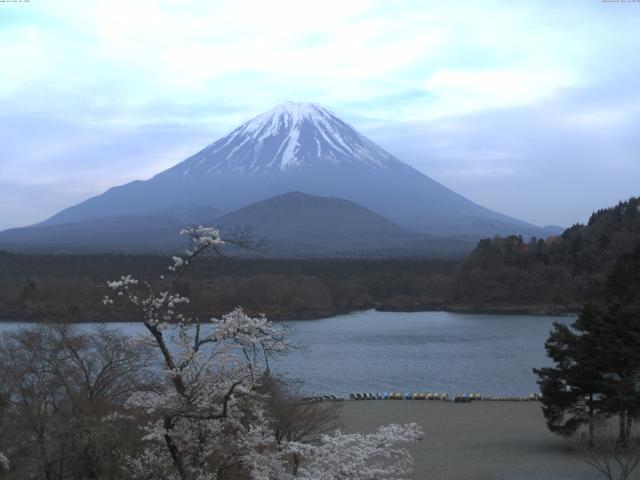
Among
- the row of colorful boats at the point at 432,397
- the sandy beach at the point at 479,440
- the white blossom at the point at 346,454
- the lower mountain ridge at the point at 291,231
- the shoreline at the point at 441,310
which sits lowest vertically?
the row of colorful boats at the point at 432,397

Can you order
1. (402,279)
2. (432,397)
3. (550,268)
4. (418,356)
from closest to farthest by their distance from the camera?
(432,397)
(418,356)
(550,268)
(402,279)

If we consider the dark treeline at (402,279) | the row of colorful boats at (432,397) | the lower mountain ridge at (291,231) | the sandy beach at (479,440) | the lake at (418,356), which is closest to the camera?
the sandy beach at (479,440)

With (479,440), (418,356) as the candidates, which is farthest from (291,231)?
(479,440)

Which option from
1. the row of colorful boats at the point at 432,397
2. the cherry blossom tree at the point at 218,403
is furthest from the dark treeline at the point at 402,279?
the cherry blossom tree at the point at 218,403

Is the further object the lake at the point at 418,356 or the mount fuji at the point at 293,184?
the mount fuji at the point at 293,184

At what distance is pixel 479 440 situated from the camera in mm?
11258

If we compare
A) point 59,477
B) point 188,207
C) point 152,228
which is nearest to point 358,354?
point 59,477

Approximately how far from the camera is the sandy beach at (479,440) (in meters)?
9.22

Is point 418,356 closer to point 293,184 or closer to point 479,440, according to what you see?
point 479,440

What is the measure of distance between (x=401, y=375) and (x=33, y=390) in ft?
41.1

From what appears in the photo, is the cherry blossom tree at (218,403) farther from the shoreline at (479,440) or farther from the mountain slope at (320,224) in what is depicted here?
the mountain slope at (320,224)

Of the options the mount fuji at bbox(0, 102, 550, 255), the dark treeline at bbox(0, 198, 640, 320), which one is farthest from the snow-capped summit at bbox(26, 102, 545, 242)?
the dark treeline at bbox(0, 198, 640, 320)

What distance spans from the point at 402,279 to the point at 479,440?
3302 cm

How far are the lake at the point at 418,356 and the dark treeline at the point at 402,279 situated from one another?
3.50m
